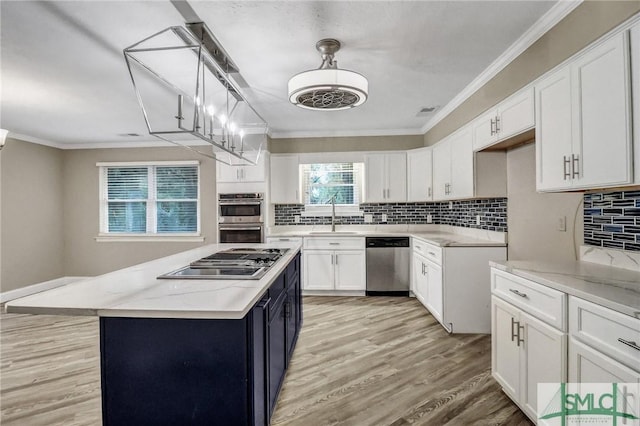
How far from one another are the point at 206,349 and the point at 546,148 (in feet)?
7.49

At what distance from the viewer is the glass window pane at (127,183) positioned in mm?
5434

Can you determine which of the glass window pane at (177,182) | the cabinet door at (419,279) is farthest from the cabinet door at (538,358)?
the glass window pane at (177,182)

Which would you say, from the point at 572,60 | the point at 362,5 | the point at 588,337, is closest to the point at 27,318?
the point at 362,5

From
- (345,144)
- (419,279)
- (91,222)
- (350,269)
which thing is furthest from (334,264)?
(91,222)

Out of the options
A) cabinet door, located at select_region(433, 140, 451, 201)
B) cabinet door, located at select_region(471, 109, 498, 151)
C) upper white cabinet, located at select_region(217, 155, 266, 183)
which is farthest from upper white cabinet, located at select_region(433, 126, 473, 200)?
upper white cabinet, located at select_region(217, 155, 266, 183)

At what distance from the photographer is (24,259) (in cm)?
477

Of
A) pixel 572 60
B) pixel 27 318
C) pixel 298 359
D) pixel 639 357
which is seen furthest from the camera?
pixel 27 318

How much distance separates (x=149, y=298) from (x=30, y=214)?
5127mm

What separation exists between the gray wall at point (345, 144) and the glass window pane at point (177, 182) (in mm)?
1525

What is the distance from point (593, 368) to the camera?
52.9 inches

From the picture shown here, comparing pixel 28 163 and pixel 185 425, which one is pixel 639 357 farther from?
pixel 28 163

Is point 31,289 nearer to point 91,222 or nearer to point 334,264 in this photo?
point 91,222

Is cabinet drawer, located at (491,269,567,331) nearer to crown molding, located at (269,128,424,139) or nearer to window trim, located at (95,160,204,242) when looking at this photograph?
crown molding, located at (269,128,424,139)

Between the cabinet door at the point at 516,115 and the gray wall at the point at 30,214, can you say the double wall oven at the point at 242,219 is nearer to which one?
the gray wall at the point at 30,214
